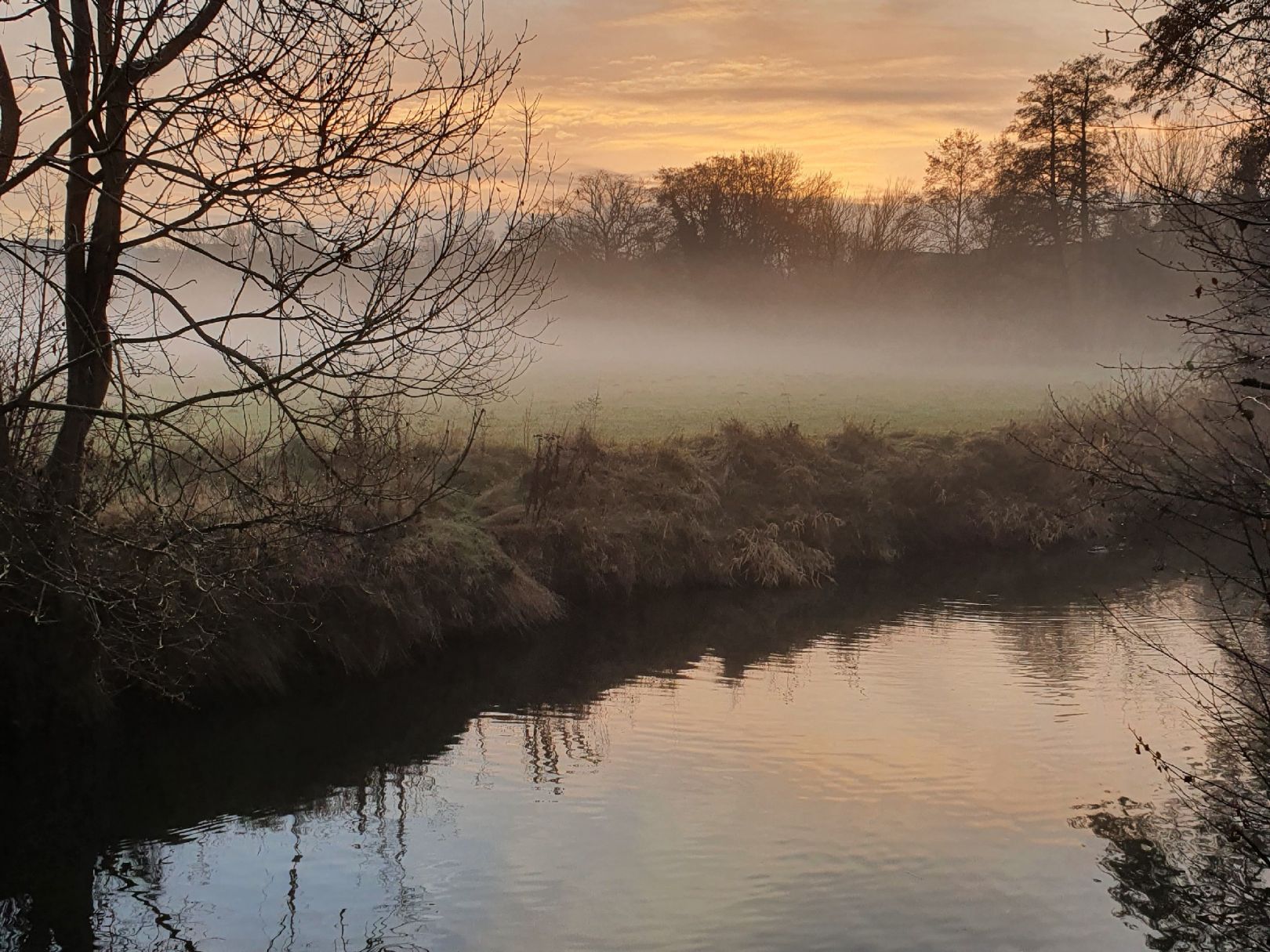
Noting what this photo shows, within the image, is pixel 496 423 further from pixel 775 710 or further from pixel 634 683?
pixel 775 710

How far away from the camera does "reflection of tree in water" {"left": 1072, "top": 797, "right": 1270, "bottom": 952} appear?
22.5 ft

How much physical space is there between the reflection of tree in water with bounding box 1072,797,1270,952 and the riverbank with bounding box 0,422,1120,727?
133 inches

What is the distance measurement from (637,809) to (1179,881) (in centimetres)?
385

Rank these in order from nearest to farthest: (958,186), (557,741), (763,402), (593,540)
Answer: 1. (557,741)
2. (593,540)
3. (763,402)
4. (958,186)

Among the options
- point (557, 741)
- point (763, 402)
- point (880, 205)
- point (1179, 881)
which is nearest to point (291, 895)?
point (557, 741)

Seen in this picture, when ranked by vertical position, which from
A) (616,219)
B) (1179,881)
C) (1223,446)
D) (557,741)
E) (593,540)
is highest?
(616,219)

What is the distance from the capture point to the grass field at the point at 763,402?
22703mm

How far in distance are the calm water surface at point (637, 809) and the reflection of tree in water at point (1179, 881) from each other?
0.09m

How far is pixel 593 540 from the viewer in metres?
16.2

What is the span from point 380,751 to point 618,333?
3492cm

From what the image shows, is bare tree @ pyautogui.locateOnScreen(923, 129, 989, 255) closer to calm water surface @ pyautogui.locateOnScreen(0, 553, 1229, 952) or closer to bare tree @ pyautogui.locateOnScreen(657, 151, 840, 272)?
bare tree @ pyautogui.locateOnScreen(657, 151, 840, 272)

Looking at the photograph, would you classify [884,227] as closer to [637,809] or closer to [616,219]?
[616,219]

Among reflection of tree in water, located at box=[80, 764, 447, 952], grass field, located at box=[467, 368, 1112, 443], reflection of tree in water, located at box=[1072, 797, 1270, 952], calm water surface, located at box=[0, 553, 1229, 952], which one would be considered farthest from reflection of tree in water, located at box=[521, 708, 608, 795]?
grass field, located at box=[467, 368, 1112, 443]

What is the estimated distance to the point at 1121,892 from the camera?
773cm
